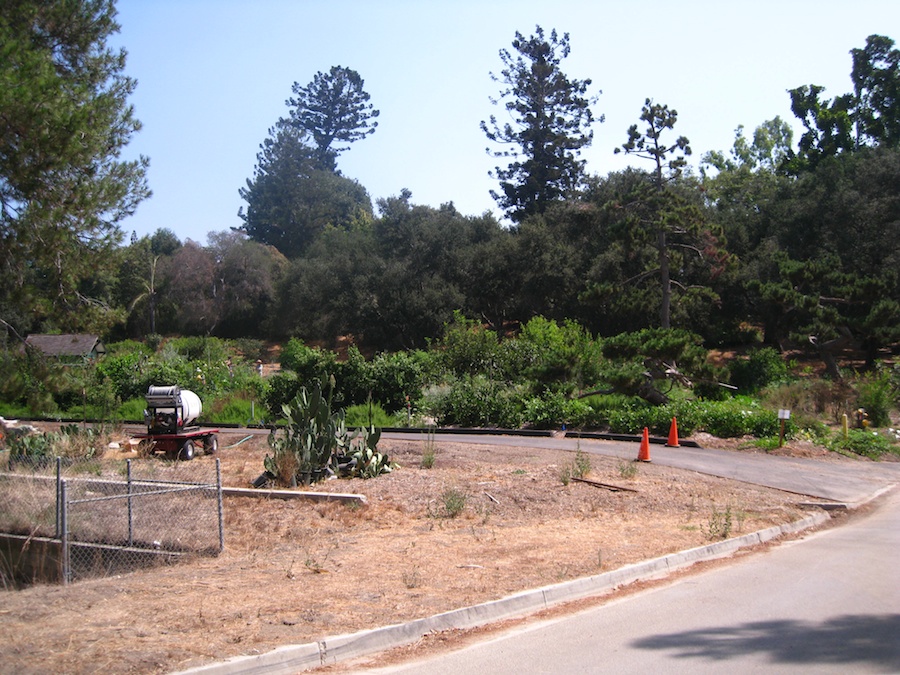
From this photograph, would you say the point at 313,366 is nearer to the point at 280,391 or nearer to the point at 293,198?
the point at 280,391

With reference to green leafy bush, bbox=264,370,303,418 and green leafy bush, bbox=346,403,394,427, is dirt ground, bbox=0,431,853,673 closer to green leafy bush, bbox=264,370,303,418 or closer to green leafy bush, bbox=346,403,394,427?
green leafy bush, bbox=346,403,394,427

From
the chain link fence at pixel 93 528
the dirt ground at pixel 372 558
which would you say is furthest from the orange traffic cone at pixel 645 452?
the chain link fence at pixel 93 528

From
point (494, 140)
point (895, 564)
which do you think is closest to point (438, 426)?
point (895, 564)

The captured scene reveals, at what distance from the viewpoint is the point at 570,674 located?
244 inches

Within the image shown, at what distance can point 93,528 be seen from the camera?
11320 millimetres

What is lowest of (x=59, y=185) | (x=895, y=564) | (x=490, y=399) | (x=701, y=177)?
(x=895, y=564)

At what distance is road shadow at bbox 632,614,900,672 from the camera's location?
653cm

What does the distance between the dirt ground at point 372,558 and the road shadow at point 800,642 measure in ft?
6.52

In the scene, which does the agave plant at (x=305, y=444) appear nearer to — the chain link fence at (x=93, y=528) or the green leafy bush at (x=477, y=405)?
the chain link fence at (x=93, y=528)

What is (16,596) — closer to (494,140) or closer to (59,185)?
(59,185)

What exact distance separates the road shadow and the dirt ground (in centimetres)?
199

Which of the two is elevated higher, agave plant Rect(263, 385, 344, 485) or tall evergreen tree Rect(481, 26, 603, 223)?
tall evergreen tree Rect(481, 26, 603, 223)

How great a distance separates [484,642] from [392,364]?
2377cm

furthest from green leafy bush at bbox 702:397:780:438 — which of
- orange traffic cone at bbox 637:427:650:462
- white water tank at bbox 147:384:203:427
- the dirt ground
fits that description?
white water tank at bbox 147:384:203:427
